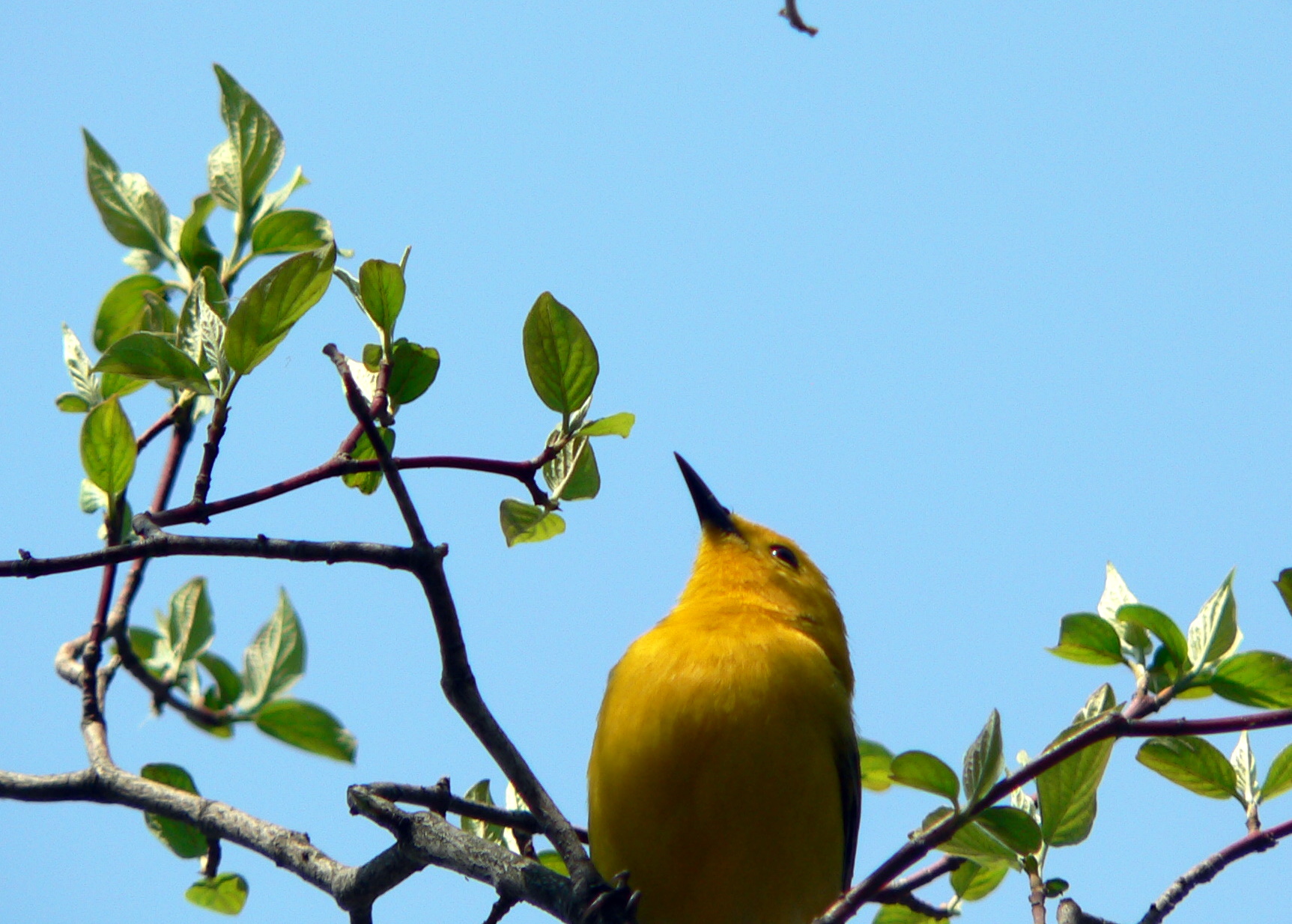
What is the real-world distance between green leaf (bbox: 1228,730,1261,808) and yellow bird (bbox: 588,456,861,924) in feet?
4.36

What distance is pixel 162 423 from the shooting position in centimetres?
282

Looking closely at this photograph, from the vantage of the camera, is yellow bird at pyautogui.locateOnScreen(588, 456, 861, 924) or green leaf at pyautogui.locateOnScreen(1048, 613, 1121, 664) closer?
green leaf at pyautogui.locateOnScreen(1048, 613, 1121, 664)

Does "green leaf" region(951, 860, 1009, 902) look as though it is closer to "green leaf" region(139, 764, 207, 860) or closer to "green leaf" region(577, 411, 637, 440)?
"green leaf" region(577, 411, 637, 440)

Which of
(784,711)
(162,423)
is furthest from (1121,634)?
(162,423)

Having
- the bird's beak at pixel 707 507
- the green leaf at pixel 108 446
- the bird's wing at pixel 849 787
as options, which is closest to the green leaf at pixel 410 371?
the green leaf at pixel 108 446

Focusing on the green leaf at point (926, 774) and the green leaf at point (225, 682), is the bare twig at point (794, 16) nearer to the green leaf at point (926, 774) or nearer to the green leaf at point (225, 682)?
the green leaf at point (926, 774)

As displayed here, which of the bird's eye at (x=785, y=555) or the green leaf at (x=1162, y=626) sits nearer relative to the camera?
the green leaf at (x=1162, y=626)

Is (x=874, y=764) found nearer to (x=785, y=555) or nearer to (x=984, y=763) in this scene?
(x=984, y=763)

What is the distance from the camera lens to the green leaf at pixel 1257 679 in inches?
77.6

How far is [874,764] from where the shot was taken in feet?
11.0

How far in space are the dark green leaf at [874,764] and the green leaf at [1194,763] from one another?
3.33ft

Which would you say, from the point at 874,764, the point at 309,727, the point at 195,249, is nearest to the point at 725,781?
the point at 874,764

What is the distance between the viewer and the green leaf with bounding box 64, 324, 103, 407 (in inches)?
Result: 111

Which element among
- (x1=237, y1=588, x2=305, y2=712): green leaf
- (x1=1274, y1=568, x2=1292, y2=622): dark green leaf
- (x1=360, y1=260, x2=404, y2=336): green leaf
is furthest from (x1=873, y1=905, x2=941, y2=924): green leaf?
(x1=360, y1=260, x2=404, y2=336): green leaf
